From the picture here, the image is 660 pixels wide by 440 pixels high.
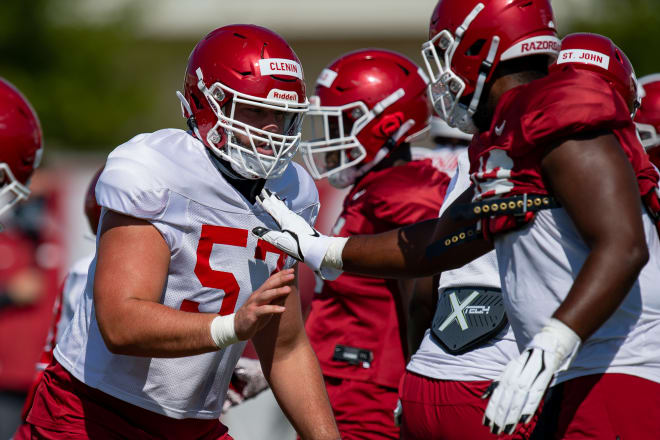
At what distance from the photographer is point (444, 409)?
126 inches

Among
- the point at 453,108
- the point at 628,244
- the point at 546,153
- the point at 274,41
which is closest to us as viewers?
the point at 628,244

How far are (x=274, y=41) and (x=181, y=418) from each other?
3.89 feet

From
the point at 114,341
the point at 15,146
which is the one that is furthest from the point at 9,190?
the point at 114,341

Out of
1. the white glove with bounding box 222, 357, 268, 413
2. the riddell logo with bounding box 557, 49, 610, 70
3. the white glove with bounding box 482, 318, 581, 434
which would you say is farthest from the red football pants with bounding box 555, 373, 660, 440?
the white glove with bounding box 222, 357, 268, 413

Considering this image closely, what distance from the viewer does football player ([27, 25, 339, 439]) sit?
262 cm

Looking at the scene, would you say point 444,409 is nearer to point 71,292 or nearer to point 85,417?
point 85,417

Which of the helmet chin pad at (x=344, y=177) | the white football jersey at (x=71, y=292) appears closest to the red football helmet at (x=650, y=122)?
the helmet chin pad at (x=344, y=177)

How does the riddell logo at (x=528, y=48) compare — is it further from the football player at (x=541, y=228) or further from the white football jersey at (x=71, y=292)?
the white football jersey at (x=71, y=292)

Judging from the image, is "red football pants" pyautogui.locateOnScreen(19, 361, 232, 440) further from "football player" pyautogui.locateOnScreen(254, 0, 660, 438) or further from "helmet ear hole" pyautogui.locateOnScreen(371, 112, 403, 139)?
"helmet ear hole" pyautogui.locateOnScreen(371, 112, 403, 139)

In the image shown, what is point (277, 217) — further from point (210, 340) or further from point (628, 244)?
point (628, 244)

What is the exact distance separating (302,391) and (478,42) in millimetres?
1194

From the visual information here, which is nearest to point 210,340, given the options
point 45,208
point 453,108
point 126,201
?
point 126,201

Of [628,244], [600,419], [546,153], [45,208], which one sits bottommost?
[45,208]

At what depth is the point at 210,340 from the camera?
8.45 ft
